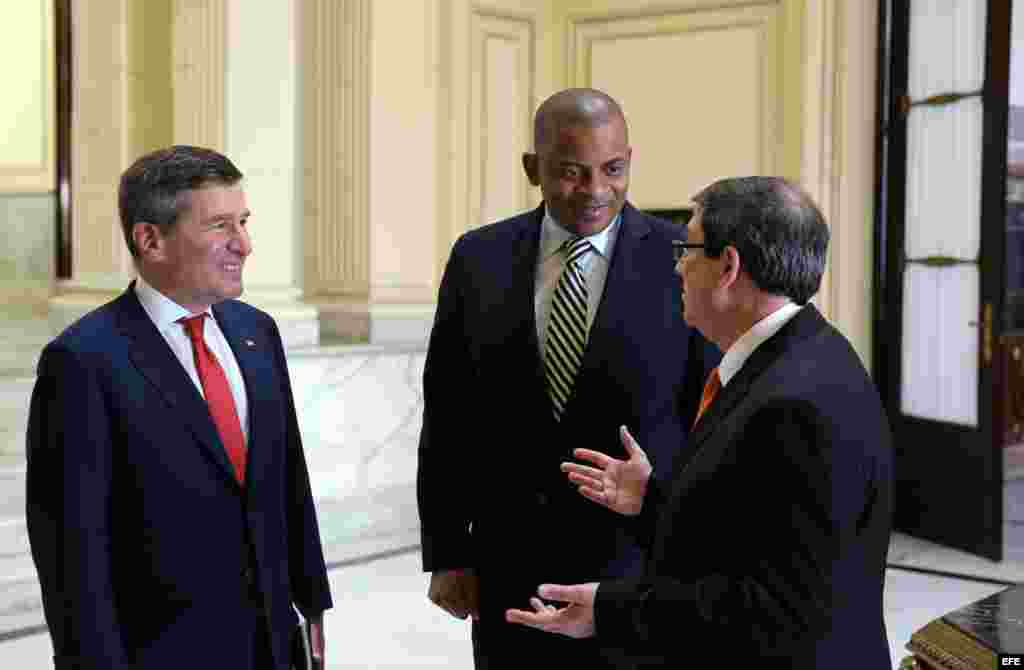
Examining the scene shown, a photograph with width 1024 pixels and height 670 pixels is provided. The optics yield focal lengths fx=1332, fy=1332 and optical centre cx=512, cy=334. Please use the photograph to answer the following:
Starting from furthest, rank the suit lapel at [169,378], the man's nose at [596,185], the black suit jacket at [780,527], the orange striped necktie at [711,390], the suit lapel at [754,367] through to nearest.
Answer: the man's nose at [596,185], the suit lapel at [169,378], the orange striped necktie at [711,390], the suit lapel at [754,367], the black suit jacket at [780,527]

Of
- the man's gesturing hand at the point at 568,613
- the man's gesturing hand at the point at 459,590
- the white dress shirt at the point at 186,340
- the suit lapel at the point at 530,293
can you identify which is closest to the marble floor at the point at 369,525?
the man's gesturing hand at the point at 459,590

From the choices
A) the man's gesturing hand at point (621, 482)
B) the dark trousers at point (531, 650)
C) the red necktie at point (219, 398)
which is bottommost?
the dark trousers at point (531, 650)

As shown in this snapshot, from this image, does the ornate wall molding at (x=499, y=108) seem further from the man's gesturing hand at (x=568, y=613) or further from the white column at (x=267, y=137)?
the man's gesturing hand at (x=568, y=613)

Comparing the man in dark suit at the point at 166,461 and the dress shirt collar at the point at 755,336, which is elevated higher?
the dress shirt collar at the point at 755,336

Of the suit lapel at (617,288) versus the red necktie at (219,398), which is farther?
the suit lapel at (617,288)

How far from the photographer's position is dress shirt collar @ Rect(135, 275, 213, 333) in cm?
243

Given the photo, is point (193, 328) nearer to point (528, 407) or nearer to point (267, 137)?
point (528, 407)

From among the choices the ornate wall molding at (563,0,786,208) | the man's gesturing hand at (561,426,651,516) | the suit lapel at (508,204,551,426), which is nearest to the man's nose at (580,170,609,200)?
the suit lapel at (508,204,551,426)

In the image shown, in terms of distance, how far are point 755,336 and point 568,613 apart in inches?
19.4

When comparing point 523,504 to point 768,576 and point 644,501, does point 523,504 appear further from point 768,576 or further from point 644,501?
point 768,576

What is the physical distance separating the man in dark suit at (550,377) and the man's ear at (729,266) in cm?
72

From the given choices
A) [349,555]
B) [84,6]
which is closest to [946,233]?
[349,555]

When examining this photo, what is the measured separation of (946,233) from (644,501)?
5.19m

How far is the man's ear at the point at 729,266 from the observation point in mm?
1867
